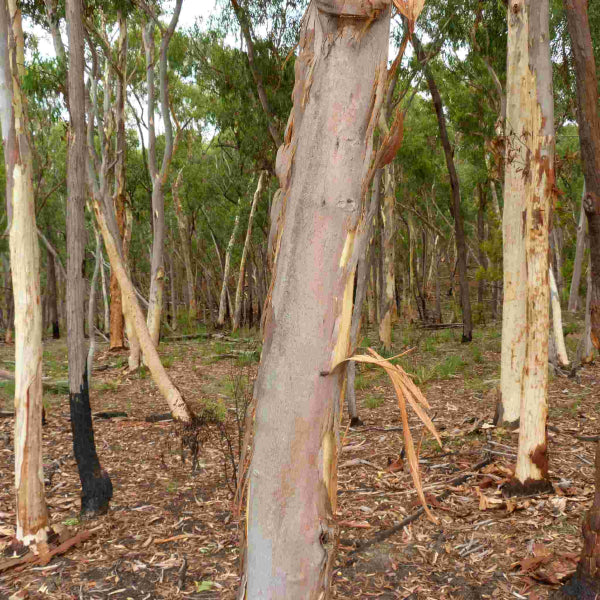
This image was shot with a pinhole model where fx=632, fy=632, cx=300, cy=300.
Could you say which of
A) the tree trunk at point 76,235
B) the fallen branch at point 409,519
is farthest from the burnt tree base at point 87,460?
the fallen branch at point 409,519

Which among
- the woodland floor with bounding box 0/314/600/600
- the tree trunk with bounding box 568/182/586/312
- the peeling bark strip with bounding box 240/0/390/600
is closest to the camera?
the peeling bark strip with bounding box 240/0/390/600

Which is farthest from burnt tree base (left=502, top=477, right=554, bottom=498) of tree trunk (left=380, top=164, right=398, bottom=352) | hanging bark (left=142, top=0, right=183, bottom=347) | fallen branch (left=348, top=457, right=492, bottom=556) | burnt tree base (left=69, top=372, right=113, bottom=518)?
hanging bark (left=142, top=0, right=183, bottom=347)

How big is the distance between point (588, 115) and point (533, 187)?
4.67 feet

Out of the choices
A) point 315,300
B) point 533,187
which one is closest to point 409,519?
point 533,187

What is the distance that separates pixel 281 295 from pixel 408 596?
2413 millimetres

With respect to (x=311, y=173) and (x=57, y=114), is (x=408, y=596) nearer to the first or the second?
(x=311, y=173)

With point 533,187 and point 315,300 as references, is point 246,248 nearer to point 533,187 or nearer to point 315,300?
point 533,187

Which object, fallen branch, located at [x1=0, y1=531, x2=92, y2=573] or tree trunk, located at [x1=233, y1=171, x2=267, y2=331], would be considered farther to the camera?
tree trunk, located at [x1=233, y1=171, x2=267, y2=331]

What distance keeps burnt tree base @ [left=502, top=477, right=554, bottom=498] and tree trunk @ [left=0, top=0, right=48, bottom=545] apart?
3153mm

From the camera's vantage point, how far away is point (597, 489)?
2834 millimetres

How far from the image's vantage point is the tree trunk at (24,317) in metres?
3.90

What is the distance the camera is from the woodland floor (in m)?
3.51

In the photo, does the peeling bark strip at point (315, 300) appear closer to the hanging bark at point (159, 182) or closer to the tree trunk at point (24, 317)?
the tree trunk at point (24, 317)

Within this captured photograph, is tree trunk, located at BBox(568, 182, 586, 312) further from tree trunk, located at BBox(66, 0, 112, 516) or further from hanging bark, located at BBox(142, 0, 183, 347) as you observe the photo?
tree trunk, located at BBox(66, 0, 112, 516)
